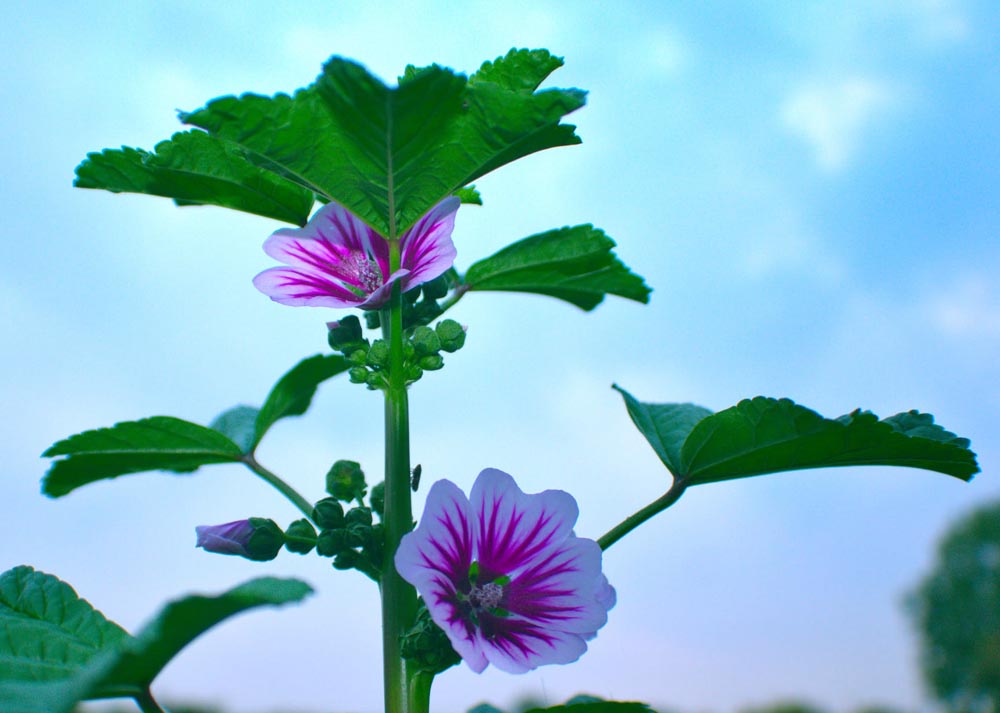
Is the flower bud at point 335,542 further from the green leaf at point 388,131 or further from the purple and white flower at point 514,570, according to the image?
the green leaf at point 388,131

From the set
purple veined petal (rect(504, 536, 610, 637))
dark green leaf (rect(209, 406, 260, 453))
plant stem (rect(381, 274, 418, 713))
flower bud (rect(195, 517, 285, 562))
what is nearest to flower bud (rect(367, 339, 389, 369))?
plant stem (rect(381, 274, 418, 713))

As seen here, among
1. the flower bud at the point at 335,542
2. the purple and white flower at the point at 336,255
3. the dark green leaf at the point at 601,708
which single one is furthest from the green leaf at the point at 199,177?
the dark green leaf at the point at 601,708

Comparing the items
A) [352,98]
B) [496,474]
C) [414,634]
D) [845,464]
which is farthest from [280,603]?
[845,464]

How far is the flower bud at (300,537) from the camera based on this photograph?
1.54 m

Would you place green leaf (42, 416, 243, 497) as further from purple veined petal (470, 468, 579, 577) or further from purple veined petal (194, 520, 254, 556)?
purple veined petal (470, 468, 579, 577)

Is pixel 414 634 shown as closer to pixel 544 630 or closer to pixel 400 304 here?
pixel 544 630

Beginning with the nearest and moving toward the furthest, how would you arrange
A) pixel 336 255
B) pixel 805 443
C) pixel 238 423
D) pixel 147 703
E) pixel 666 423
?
pixel 147 703 → pixel 805 443 → pixel 336 255 → pixel 666 423 → pixel 238 423

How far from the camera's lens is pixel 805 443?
1562 mm

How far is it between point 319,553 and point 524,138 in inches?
28.3

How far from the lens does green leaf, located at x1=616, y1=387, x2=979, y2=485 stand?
1.52 meters

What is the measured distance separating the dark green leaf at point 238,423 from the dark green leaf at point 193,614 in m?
0.94


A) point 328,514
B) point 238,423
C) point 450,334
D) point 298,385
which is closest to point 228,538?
point 328,514

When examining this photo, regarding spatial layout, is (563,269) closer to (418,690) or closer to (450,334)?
(450,334)

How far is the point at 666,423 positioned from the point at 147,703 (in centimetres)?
113
